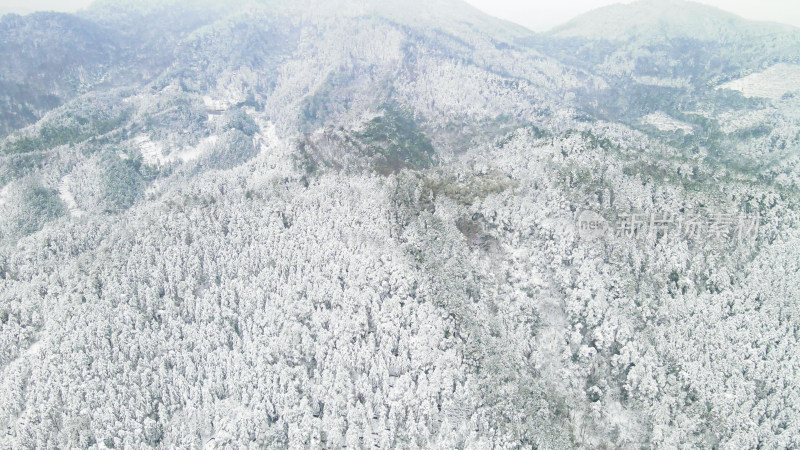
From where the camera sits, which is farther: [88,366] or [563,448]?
[88,366]

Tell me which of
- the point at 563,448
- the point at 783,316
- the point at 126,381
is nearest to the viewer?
the point at 563,448

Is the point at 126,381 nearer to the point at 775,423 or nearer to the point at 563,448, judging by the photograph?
the point at 563,448

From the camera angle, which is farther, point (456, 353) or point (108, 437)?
point (456, 353)

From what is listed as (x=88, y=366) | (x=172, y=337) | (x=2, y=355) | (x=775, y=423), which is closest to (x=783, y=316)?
(x=775, y=423)

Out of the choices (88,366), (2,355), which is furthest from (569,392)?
(2,355)

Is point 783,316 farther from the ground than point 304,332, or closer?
farther from the ground

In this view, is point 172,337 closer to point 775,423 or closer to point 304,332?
point 304,332

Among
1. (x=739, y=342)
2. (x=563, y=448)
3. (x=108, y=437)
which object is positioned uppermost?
(x=739, y=342)

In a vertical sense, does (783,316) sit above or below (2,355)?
above

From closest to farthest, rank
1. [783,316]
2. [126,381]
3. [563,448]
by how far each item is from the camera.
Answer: [563,448], [126,381], [783,316]
